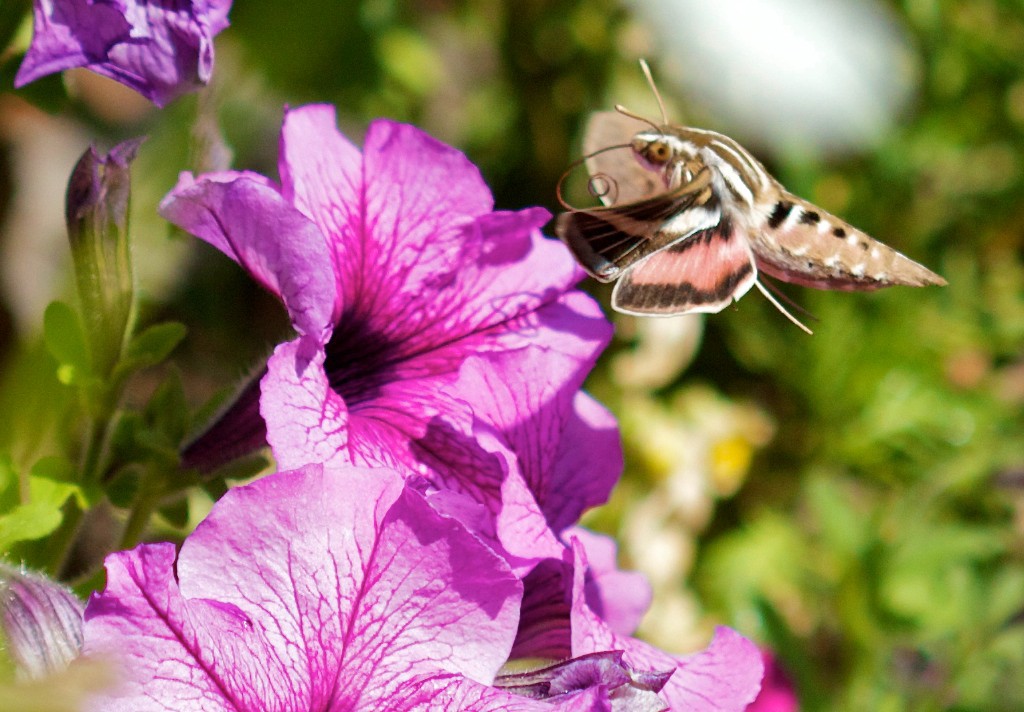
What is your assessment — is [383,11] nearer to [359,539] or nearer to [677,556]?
[677,556]

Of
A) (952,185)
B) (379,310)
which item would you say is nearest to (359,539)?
(379,310)

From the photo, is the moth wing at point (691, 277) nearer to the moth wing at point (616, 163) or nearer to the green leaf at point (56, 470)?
the moth wing at point (616, 163)

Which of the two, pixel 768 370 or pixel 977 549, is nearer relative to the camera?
pixel 977 549

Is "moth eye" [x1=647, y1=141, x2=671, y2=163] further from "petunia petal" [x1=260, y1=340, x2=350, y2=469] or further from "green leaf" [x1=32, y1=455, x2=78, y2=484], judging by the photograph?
"green leaf" [x1=32, y1=455, x2=78, y2=484]

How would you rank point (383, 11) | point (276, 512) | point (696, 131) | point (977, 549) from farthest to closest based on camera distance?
point (383, 11) → point (977, 549) → point (696, 131) → point (276, 512)

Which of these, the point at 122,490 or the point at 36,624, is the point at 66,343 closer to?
the point at 122,490

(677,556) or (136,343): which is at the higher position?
(136,343)

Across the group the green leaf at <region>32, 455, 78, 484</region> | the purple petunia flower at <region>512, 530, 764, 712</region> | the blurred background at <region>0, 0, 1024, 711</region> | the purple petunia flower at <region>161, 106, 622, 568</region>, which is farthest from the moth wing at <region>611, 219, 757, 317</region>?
the blurred background at <region>0, 0, 1024, 711</region>

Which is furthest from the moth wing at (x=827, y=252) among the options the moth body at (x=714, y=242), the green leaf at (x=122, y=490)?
the green leaf at (x=122, y=490)
